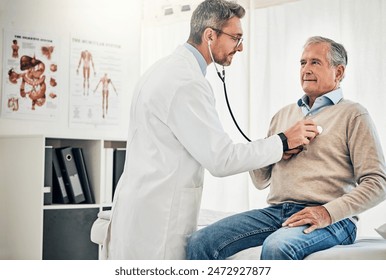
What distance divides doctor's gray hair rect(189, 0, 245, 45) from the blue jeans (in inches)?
21.8

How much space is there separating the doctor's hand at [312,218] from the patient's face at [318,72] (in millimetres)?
364

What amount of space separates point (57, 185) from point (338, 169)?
1131 mm

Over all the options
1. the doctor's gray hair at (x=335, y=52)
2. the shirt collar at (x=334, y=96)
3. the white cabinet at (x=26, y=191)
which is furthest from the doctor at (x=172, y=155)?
the white cabinet at (x=26, y=191)

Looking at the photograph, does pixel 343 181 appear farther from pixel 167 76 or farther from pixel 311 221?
pixel 167 76

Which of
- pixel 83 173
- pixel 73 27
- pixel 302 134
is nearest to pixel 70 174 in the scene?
pixel 83 173

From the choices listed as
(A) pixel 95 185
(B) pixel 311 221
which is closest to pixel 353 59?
(B) pixel 311 221

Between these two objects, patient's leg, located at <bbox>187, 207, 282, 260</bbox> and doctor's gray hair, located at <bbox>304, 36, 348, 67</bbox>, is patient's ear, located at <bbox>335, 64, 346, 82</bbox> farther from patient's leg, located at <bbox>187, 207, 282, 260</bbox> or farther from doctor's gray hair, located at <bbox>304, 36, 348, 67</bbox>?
patient's leg, located at <bbox>187, 207, 282, 260</bbox>

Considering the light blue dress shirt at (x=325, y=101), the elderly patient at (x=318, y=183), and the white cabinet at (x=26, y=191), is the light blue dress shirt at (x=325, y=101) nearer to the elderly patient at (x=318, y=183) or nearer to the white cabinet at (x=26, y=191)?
the elderly patient at (x=318, y=183)

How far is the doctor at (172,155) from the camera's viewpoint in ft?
5.49

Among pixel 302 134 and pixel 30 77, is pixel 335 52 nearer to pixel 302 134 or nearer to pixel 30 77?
pixel 302 134

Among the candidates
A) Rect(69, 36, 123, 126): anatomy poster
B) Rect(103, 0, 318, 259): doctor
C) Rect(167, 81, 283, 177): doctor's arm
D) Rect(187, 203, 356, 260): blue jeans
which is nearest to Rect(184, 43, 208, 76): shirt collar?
Rect(103, 0, 318, 259): doctor

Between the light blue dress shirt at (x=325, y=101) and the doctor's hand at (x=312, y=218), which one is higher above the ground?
the light blue dress shirt at (x=325, y=101)
